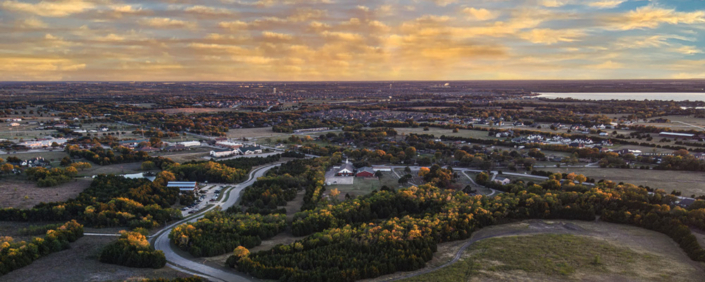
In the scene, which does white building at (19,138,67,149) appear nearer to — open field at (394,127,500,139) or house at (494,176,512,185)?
open field at (394,127,500,139)

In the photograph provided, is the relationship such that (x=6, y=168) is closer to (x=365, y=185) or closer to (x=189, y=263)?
(x=189, y=263)

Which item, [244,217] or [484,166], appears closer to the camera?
[244,217]

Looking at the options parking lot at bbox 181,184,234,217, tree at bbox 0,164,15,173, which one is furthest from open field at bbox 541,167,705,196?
tree at bbox 0,164,15,173

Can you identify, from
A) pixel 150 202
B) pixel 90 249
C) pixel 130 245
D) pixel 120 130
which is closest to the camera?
pixel 130 245

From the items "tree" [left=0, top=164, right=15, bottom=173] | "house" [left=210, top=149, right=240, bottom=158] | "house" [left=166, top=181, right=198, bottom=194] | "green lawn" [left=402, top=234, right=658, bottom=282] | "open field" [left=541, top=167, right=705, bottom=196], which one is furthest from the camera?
"house" [left=210, top=149, right=240, bottom=158]

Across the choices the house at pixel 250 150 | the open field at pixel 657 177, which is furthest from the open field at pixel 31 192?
the open field at pixel 657 177

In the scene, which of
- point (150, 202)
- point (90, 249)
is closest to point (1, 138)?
point (150, 202)

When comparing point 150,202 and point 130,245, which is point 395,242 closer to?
point 130,245
